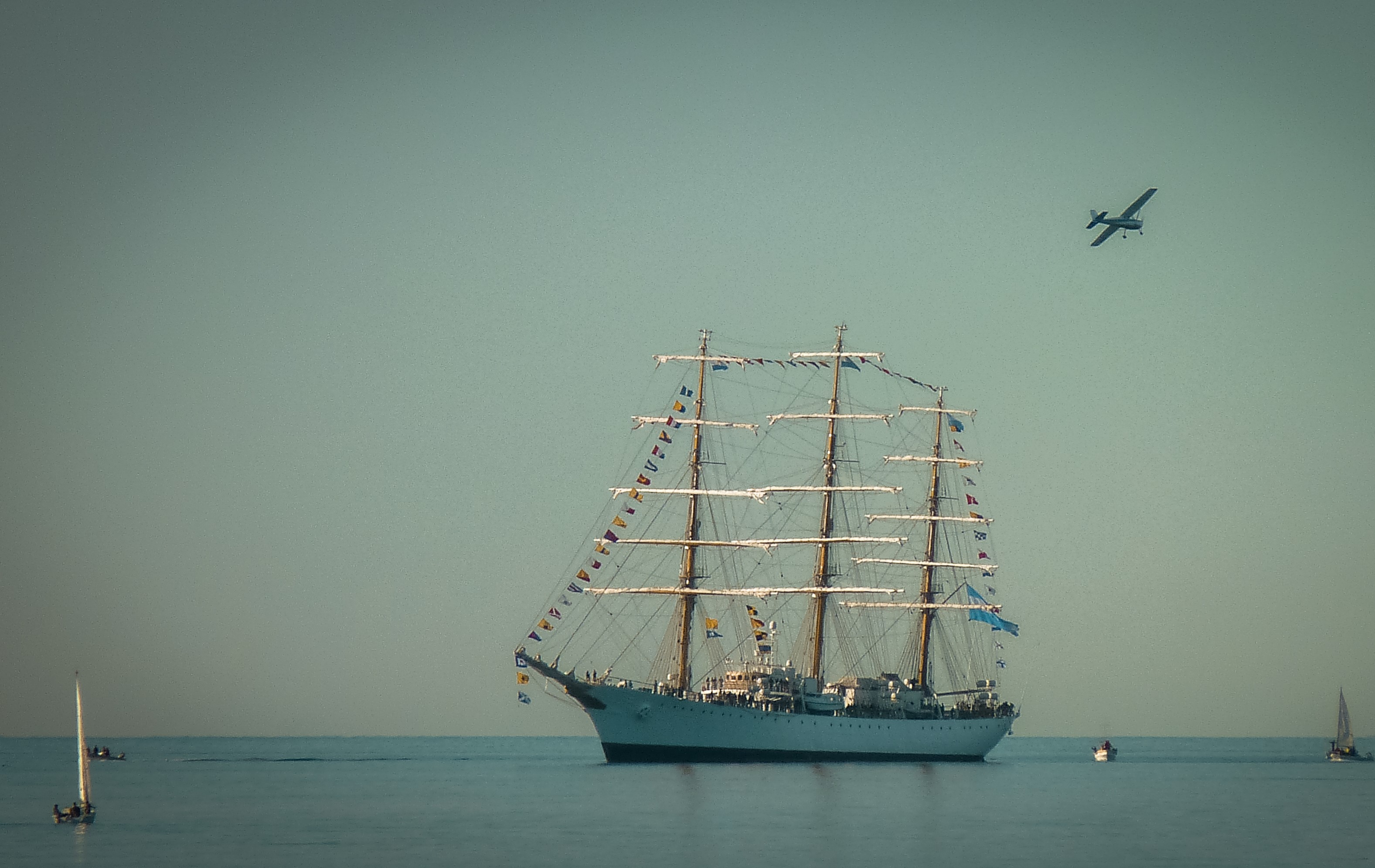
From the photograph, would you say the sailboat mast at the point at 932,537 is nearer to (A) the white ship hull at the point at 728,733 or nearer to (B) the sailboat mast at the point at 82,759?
(A) the white ship hull at the point at 728,733

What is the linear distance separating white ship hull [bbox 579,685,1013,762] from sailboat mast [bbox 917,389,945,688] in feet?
29.8

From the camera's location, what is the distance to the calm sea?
2581 inches

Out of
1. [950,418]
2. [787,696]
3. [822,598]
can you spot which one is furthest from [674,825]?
[950,418]

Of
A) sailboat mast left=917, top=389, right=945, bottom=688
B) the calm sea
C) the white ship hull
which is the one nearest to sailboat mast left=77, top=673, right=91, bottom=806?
the calm sea

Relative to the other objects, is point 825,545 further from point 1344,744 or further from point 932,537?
point 1344,744

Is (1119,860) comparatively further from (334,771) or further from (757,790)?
(334,771)

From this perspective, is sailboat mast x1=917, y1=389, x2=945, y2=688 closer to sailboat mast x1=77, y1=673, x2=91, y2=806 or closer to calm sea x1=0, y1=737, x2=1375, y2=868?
calm sea x1=0, y1=737, x2=1375, y2=868

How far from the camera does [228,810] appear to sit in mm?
89312

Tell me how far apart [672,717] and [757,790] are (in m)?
14.0

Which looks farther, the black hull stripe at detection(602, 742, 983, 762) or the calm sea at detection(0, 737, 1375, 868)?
the black hull stripe at detection(602, 742, 983, 762)

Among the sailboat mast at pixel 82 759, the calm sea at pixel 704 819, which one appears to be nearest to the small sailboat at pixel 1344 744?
the calm sea at pixel 704 819

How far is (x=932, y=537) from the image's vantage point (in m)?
127

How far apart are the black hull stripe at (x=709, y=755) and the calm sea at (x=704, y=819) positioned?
1.04m

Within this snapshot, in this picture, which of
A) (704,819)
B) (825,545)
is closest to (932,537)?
(825,545)
